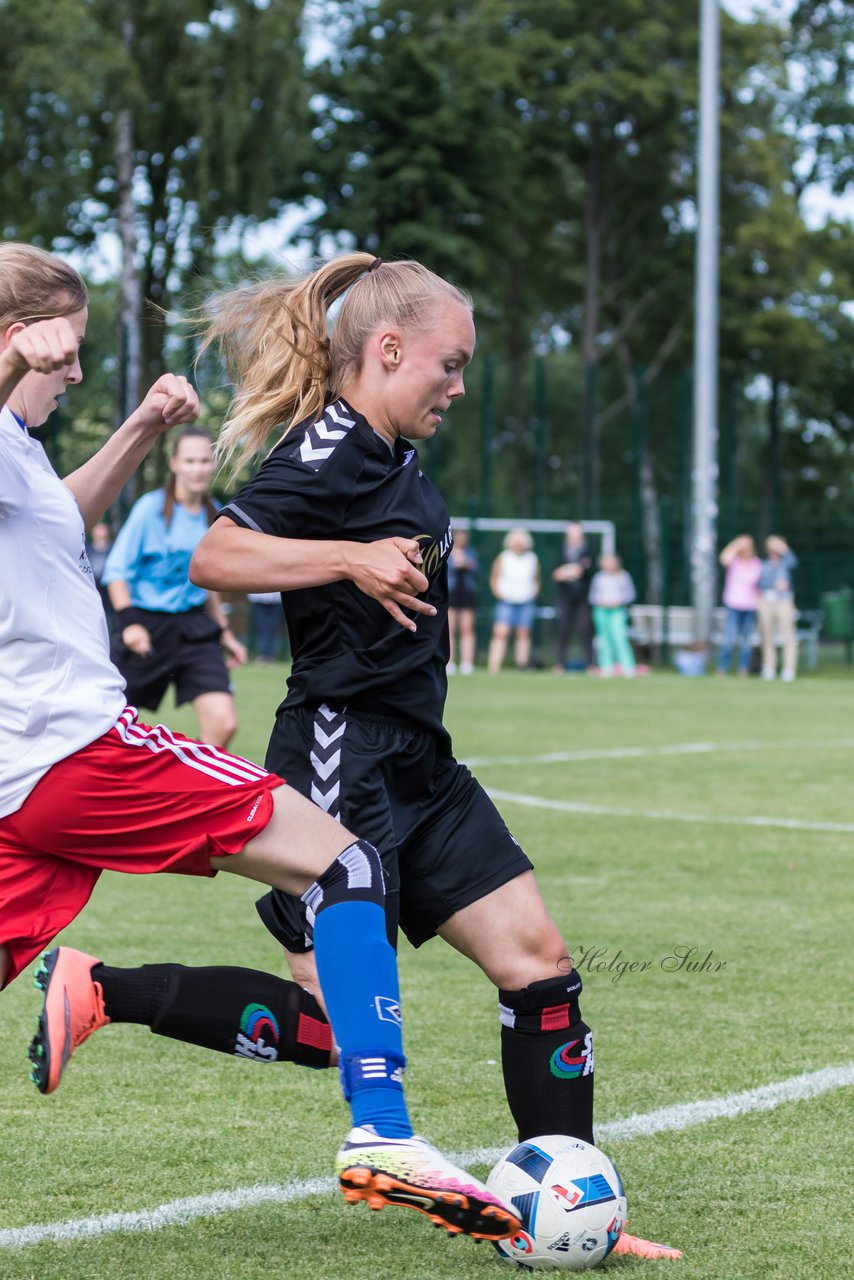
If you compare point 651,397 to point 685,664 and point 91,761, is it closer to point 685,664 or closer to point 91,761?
point 685,664

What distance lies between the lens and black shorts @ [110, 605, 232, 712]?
27.7ft

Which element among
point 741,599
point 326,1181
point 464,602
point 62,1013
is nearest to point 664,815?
Result: point 326,1181

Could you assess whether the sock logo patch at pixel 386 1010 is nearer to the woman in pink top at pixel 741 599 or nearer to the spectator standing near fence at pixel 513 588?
the spectator standing near fence at pixel 513 588

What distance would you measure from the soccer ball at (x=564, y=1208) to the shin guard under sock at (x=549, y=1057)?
0.27 feet

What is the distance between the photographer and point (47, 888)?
294cm

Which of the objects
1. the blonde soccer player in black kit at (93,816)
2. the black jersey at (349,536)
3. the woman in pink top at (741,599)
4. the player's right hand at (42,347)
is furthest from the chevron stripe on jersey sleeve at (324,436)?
the woman in pink top at (741,599)

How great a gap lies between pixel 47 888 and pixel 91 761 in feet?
0.81

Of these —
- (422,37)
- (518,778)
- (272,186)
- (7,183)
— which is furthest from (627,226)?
(518,778)

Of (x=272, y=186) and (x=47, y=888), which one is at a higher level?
(x=272, y=186)

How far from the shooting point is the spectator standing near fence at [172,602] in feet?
27.6

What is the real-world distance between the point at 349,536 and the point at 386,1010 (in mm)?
880

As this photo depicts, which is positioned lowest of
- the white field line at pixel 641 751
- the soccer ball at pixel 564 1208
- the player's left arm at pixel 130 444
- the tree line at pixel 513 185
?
the white field line at pixel 641 751

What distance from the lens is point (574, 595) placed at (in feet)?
79.2

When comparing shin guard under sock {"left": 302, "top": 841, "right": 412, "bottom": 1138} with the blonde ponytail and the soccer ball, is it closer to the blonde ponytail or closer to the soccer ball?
the soccer ball
